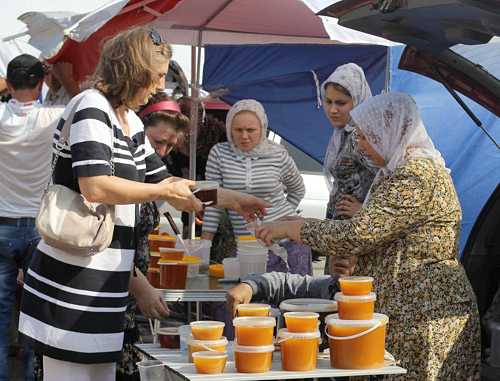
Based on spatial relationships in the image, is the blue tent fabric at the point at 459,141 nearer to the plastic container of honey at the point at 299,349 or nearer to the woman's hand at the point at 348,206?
the woman's hand at the point at 348,206

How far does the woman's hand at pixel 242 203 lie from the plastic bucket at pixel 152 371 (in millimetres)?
1253

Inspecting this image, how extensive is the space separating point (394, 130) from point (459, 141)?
329 cm

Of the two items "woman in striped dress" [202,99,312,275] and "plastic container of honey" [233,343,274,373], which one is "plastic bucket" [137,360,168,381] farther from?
"woman in striped dress" [202,99,312,275]

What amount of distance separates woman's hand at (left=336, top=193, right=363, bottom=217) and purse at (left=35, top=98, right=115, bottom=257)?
180cm

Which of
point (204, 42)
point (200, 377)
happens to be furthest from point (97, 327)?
point (204, 42)

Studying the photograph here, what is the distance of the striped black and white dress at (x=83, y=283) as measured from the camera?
2.61m

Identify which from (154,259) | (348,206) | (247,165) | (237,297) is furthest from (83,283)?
(247,165)

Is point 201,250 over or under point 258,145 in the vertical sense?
under

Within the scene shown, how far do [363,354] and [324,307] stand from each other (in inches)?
15.7

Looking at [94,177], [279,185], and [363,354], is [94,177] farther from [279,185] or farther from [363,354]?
[279,185]

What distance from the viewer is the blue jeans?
4656 millimetres

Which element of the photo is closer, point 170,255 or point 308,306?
point 308,306

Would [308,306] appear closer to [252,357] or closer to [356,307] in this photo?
[356,307]

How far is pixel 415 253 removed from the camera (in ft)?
9.73
